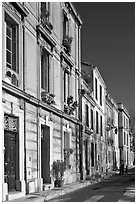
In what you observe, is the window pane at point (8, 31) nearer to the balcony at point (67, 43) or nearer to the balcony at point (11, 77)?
the balcony at point (11, 77)

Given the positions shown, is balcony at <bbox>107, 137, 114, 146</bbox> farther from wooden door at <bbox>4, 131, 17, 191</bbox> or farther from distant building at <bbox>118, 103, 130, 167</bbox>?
wooden door at <bbox>4, 131, 17, 191</bbox>

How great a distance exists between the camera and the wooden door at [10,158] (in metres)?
12.7

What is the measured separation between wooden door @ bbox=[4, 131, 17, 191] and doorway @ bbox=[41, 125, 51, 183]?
3841mm

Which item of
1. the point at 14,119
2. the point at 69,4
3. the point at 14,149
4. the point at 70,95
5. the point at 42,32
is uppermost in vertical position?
the point at 69,4

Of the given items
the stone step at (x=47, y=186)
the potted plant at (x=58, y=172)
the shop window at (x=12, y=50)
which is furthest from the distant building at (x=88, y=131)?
the shop window at (x=12, y=50)

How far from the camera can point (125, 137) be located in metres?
54.1

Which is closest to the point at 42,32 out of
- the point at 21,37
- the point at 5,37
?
the point at 21,37

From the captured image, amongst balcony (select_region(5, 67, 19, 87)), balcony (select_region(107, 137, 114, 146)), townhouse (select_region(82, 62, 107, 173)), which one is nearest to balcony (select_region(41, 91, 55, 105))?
balcony (select_region(5, 67, 19, 87))

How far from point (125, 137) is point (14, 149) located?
41870 millimetres

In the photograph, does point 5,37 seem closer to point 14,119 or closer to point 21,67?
point 21,67

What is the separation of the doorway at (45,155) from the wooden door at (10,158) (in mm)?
3841

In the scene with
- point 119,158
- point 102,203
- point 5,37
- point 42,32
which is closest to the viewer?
point 102,203

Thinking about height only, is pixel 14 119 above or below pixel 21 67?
below

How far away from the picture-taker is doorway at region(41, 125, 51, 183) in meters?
17.1
